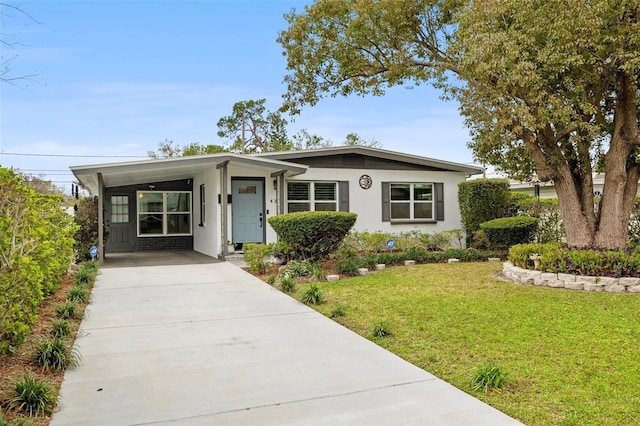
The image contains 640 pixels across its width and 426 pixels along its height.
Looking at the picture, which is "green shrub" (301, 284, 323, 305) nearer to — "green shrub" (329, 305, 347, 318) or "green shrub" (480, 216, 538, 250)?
"green shrub" (329, 305, 347, 318)

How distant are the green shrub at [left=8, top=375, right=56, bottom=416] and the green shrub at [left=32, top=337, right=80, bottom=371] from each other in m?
0.67

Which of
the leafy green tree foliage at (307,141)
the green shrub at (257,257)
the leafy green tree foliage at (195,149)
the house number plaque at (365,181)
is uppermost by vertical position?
the leafy green tree foliage at (307,141)

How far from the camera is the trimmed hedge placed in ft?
23.8

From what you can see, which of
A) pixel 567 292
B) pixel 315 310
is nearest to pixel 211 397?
pixel 315 310

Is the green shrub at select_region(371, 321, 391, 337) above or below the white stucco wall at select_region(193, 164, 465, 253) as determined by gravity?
below

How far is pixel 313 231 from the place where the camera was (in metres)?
9.49

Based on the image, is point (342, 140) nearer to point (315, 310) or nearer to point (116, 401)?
point (315, 310)

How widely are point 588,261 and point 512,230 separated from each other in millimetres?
4660

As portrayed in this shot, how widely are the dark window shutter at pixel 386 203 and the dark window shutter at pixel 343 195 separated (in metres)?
1.21

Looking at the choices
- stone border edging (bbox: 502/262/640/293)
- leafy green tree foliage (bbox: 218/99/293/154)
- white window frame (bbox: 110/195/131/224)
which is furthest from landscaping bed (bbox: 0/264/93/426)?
leafy green tree foliage (bbox: 218/99/293/154)

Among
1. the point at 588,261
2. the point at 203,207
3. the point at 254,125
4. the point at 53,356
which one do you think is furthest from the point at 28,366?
the point at 254,125

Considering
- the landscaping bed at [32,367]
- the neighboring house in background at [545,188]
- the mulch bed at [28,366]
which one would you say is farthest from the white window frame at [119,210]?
the neighboring house in background at [545,188]

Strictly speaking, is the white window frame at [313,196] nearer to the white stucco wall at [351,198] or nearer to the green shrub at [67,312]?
the white stucco wall at [351,198]

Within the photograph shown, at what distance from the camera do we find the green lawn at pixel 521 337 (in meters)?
3.33
